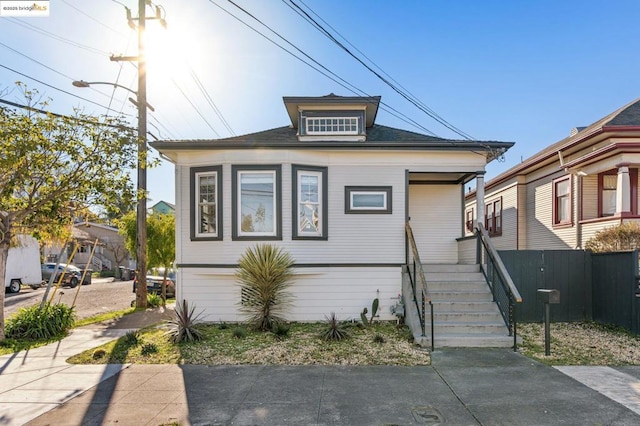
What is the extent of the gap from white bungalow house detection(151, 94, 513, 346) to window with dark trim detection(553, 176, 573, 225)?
4961mm

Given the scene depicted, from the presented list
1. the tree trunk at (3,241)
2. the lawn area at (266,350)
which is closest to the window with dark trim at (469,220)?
the lawn area at (266,350)

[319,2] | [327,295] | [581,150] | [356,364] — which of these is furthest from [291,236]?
[581,150]

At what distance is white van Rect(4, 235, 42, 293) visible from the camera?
20.5 m

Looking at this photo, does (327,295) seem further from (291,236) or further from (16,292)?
(16,292)

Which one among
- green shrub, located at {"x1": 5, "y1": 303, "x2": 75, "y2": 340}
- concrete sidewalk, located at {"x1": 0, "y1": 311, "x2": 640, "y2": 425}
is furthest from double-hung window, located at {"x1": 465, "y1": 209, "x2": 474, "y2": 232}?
green shrub, located at {"x1": 5, "y1": 303, "x2": 75, "y2": 340}

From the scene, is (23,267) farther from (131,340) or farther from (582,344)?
(582,344)

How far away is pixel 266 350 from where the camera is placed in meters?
6.94

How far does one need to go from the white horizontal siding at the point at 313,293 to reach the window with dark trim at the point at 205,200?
94 centimetres

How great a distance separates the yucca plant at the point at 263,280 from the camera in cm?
841

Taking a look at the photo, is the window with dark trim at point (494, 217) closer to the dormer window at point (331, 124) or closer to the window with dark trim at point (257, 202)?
the dormer window at point (331, 124)

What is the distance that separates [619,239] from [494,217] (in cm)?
938

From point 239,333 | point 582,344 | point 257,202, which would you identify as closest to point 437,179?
point 257,202

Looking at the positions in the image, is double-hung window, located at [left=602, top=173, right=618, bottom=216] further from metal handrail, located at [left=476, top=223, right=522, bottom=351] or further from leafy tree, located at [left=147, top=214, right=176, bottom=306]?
leafy tree, located at [left=147, top=214, right=176, bottom=306]

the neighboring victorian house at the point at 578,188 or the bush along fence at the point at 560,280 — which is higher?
the neighboring victorian house at the point at 578,188
